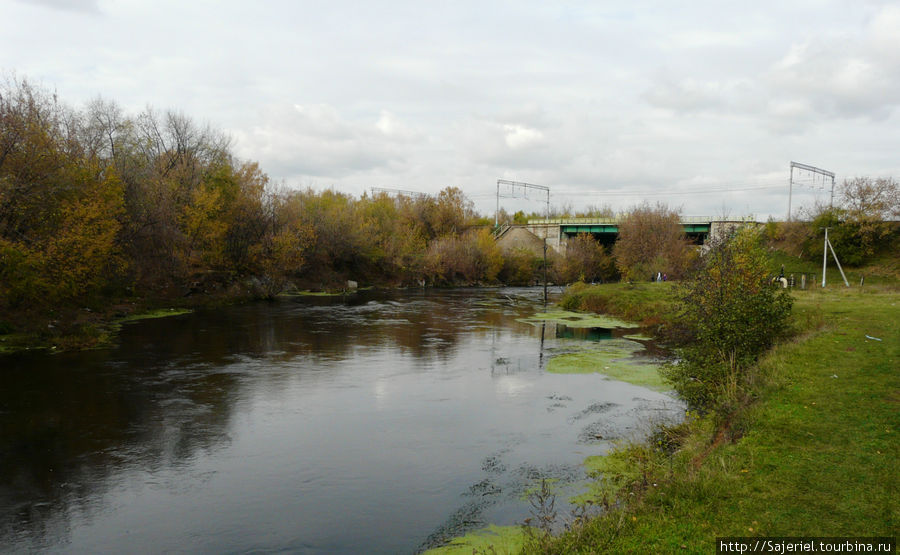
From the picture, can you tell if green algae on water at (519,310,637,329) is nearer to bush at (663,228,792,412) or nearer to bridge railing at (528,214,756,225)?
bush at (663,228,792,412)

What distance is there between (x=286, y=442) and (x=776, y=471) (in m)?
11.2

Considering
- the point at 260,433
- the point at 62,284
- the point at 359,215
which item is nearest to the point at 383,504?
the point at 260,433

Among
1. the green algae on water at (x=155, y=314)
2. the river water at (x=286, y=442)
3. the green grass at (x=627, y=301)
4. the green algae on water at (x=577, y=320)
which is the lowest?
the river water at (x=286, y=442)

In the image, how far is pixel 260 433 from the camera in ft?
51.5

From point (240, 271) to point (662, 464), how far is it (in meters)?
54.7

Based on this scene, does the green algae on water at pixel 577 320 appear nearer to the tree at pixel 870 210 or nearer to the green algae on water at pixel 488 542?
the green algae on water at pixel 488 542

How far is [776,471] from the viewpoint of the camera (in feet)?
30.9

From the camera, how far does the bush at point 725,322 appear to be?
1758 centimetres

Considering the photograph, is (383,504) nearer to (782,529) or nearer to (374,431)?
(374,431)

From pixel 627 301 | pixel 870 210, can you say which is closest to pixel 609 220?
pixel 870 210

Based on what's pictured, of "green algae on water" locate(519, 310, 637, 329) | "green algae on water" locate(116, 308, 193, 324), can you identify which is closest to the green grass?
"green algae on water" locate(519, 310, 637, 329)

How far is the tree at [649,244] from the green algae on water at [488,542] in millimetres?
58448

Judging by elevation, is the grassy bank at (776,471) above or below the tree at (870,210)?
below

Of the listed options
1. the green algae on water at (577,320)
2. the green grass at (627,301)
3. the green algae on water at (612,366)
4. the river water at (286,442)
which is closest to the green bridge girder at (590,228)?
the green grass at (627,301)
